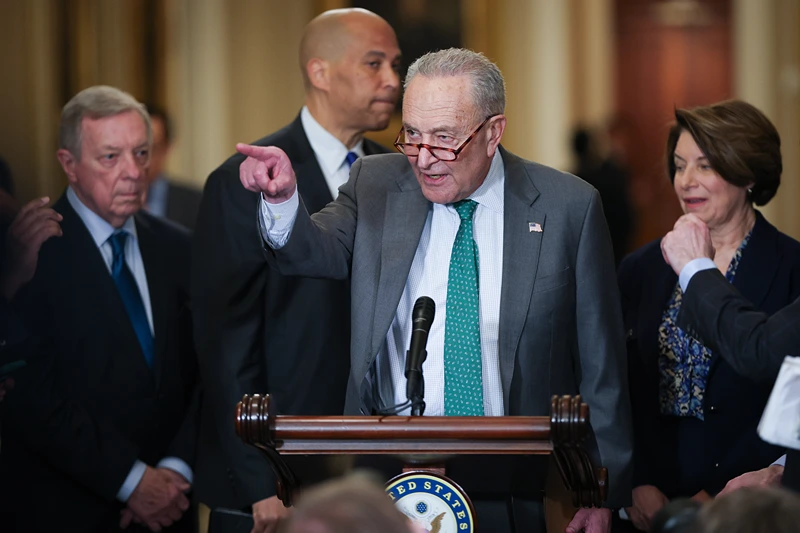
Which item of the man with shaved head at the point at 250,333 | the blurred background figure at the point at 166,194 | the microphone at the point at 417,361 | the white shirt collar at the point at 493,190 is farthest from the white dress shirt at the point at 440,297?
the blurred background figure at the point at 166,194

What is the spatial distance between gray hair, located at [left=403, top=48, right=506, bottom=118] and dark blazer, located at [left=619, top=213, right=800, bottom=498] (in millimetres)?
892

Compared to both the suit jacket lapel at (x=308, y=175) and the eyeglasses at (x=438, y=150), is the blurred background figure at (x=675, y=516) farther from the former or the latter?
the suit jacket lapel at (x=308, y=175)

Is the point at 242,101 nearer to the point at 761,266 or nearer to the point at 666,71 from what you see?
the point at 666,71

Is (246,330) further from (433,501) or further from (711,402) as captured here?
(711,402)

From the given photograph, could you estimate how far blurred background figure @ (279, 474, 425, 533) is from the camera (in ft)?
4.74

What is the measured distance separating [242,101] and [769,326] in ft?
22.2

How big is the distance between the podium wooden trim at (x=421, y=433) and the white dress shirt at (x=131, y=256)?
1413 mm

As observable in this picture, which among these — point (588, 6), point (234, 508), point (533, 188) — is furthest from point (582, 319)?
point (588, 6)

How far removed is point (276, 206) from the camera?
255 cm

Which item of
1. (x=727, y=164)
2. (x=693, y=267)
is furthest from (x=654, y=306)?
(x=693, y=267)

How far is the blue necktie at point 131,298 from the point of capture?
362cm

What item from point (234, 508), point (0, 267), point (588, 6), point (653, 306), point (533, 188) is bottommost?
point (234, 508)

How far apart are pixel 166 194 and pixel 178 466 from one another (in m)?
2.79

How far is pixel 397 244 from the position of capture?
2777 millimetres
